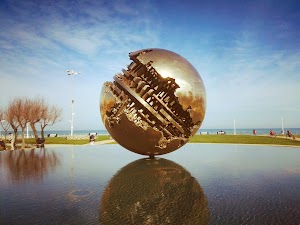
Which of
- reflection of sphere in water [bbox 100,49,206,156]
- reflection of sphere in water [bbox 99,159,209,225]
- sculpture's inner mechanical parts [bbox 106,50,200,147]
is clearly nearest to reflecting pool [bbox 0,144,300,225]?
reflection of sphere in water [bbox 99,159,209,225]

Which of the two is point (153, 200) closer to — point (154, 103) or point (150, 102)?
point (154, 103)

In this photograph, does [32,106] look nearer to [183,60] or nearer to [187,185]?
[183,60]

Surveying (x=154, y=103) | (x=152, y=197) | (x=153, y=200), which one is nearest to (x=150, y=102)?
(x=154, y=103)

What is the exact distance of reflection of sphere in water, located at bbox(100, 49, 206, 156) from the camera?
8.95 meters

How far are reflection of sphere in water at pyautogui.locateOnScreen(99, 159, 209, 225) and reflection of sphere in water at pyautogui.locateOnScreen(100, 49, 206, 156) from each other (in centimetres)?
143

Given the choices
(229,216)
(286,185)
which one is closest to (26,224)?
(229,216)

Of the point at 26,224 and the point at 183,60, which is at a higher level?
the point at 183,60

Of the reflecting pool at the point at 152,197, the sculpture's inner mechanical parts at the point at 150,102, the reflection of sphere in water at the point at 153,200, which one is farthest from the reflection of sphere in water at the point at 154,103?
the reflection of sphere in water at the point at 153,200

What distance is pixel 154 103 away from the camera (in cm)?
916

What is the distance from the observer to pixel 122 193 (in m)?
5.99

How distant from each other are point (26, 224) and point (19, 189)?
2.98 m

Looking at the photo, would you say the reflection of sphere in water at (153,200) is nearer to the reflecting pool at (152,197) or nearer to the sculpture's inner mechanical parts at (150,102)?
the reflecting pool at (152,197)

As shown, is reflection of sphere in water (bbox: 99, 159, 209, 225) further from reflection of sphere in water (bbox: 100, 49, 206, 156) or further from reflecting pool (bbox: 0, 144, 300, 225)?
reflection of sphere in water (bbox: 100, 49, 206, 156)

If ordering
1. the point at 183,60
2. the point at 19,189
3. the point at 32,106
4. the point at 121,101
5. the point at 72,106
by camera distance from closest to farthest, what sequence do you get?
the point at 19,189
the point at 121,101
the point at 183,60
the point at 32,106
the point at 72,106
